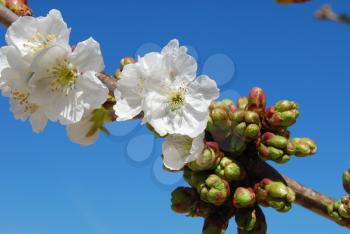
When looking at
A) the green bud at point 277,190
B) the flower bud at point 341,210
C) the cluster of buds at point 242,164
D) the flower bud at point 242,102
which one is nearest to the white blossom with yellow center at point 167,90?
the cluster of buds at point 242,164

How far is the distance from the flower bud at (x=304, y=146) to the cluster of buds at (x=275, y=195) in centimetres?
16

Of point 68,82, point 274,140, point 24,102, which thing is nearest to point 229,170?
point 274,140

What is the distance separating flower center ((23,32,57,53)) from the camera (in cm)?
207

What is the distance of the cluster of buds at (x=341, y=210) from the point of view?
6.79 ft

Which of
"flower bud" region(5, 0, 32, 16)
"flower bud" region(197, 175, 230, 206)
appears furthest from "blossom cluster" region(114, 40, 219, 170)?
"flower bud" region(5, 0, 32, 16)

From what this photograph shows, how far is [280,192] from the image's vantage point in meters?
2.04

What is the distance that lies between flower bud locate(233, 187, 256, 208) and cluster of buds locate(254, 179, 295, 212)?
34 mm

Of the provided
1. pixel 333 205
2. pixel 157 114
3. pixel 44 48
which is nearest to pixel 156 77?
pixel 157 114

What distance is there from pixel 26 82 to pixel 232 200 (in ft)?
2.65

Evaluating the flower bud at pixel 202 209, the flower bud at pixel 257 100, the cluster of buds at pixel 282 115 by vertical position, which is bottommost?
the flower bud at pixel 202 209

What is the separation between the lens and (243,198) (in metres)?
2.04

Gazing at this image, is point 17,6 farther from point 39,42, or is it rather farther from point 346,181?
point 346,181

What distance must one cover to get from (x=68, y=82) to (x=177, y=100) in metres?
0.37

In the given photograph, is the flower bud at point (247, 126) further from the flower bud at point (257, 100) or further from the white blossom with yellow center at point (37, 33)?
the white blossom with yellow center at point (37, 33)
